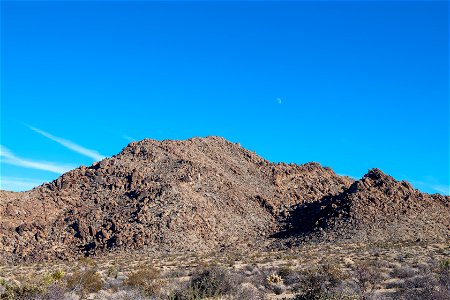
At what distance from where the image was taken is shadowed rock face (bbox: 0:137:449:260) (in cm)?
4922

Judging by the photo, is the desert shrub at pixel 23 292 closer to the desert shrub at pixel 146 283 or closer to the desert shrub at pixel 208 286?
the desert shrub at pixel 146 283

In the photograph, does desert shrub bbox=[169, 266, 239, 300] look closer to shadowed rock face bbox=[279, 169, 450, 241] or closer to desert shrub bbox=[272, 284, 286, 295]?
desert shrub bbox=[272, 284, 286, 295]

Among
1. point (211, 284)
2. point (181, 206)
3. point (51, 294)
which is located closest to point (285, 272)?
point (211, 284)

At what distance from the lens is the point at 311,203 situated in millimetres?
62219

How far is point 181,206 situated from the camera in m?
54.2

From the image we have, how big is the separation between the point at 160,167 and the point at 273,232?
1924 cm

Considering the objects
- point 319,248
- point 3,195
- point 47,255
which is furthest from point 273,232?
point 3,195

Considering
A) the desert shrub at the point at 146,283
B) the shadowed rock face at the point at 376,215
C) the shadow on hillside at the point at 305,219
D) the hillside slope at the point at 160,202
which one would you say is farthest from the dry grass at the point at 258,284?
the shadow on hillside at the point at 305,219

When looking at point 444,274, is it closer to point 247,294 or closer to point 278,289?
point 278,289

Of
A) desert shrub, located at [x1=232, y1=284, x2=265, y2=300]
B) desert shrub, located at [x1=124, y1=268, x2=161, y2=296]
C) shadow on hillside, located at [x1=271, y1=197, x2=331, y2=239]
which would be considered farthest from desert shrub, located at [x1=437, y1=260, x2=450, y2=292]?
shadow on hillside, located at [x1=271, y1=197, x2=331, y2=239]

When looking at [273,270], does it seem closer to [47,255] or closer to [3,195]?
[47,255]

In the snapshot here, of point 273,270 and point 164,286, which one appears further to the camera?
point 273,270

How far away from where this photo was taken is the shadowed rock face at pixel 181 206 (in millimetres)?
49219

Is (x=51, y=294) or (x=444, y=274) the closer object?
(x=51, y=294)
